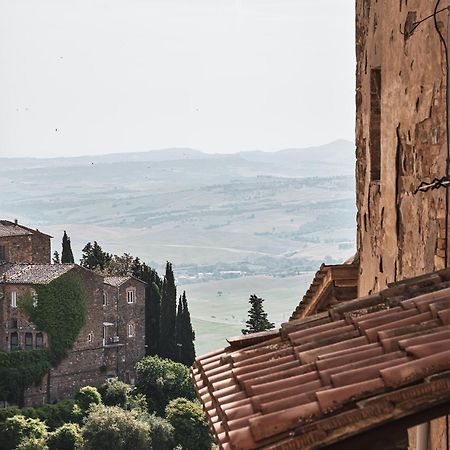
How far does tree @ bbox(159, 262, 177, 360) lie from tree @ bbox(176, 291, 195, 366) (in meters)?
0.42

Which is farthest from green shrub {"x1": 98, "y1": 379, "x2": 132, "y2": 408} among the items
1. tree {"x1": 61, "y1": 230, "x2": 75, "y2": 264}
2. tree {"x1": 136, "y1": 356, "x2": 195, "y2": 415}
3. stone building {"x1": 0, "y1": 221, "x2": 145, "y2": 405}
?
tree {"x1": 61, "y1": 230, "x2": 75, "y2": 264}

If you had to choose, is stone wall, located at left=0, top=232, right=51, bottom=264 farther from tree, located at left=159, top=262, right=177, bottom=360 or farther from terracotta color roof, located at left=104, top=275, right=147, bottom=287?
tree, located at left=159, top=262, right=177, bottom=360

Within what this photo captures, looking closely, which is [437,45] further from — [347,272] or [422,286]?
[347,272]

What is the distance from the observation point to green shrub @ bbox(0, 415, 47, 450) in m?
42.4

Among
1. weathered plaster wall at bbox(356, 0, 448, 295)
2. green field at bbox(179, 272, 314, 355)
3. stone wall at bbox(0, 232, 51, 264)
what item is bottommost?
green field at bbox(179, 272, 314, 355)

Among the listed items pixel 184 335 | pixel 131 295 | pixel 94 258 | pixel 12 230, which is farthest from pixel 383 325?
pixel 94 258

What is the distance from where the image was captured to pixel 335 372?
3309 mm

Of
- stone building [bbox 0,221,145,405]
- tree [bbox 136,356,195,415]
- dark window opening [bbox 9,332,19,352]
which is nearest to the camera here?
tree [bbox 136,356,195,415]

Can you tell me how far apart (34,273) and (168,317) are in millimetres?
5473

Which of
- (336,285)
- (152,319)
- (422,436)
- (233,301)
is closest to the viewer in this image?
(422,436)

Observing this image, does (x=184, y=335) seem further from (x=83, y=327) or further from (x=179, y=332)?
(x=83, y=327)

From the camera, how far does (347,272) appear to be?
22.8 feet

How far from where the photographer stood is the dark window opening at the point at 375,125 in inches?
252

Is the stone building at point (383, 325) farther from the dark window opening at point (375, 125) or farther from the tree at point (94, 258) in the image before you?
the tree at point (94, 258)
